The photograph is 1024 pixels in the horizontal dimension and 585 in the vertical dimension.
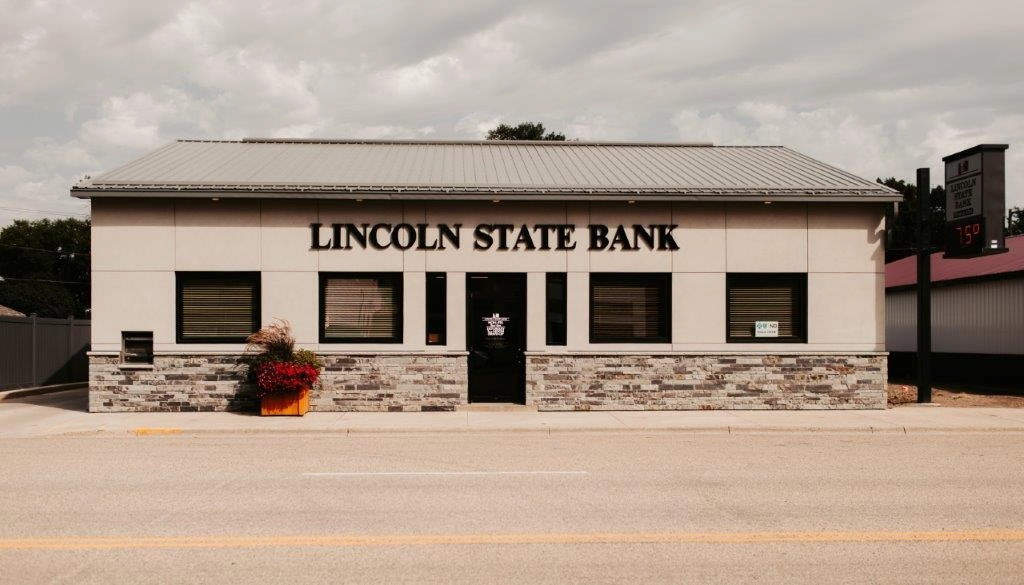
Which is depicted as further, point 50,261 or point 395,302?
point 50,261

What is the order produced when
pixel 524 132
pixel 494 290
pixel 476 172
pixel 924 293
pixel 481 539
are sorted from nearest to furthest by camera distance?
pixel 481 539, pixel 494 290, pixel 924 293, pixel 476 172, pixel 524 132

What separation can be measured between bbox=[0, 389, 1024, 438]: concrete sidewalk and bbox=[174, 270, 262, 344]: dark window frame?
1528 millimetres

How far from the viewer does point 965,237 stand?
17.6 meters

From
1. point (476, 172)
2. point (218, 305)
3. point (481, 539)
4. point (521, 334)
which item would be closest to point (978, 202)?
point (521, 334)

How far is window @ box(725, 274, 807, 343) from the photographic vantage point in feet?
57.2

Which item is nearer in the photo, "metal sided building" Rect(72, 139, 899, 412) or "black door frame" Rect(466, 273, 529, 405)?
"metal sided building" Rect(72, 139, 899, 412)

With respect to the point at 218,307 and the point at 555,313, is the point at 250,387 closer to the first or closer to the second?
the point at 218,307

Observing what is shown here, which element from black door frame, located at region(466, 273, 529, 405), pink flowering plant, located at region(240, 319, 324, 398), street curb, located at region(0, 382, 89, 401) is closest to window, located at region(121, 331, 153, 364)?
A: pink flowering plant, located at region(240, 319, 324, 398)

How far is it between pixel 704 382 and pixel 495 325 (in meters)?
4.42

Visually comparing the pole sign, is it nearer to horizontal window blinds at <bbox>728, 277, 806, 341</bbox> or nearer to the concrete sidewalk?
the concrete sidewalk

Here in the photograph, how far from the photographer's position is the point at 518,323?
57.1 ft

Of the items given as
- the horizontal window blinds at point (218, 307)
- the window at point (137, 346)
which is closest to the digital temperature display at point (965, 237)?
the horizontal window blinds at point (218, 307)

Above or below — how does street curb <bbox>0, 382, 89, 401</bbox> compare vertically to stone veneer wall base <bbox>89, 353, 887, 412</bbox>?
below

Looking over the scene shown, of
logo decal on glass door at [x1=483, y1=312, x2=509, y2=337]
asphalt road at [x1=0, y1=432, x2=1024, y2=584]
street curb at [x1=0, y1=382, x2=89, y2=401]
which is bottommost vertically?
street curb at [x1=0, y1=382, x2=89, y2=401]
